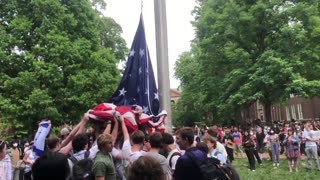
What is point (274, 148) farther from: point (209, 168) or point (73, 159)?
point (209, 168)

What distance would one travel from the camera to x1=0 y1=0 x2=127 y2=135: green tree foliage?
80.5 feet

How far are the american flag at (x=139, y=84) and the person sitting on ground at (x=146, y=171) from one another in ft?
17.8

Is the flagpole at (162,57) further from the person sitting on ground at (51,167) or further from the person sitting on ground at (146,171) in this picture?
the person sitting on ground at (146,171)

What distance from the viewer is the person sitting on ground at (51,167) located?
4.63m

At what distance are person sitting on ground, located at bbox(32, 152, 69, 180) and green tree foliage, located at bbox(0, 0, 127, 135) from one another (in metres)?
19.9

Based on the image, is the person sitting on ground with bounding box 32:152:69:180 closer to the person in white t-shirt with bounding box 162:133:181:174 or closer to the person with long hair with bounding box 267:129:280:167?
the person in white t-shirt with bounding box 162:133:181:174

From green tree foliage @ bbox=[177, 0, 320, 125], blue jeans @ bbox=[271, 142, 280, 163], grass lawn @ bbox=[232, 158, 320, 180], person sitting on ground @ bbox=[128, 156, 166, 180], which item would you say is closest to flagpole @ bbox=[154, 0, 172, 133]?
person sitting on ground @ bbox=[128, 156, 166, 180]

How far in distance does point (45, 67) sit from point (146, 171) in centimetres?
2296

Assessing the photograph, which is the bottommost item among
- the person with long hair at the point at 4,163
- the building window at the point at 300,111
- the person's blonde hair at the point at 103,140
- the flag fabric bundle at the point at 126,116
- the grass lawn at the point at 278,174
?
the grass lawn at the point at 278,174

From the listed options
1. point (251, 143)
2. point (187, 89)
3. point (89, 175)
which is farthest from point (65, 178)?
point (187, 89)

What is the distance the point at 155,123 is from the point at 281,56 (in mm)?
22205

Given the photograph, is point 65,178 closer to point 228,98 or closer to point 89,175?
point 89,175

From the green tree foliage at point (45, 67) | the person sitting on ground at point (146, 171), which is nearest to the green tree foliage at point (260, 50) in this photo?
the green tree foliage at point (45, 67)

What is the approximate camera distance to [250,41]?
30391 mm
